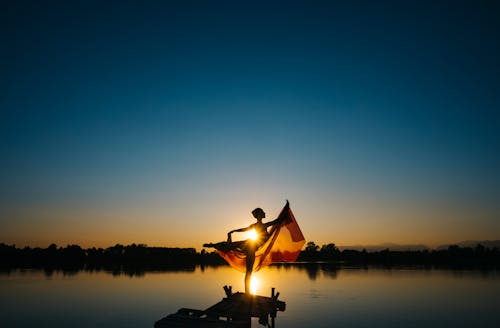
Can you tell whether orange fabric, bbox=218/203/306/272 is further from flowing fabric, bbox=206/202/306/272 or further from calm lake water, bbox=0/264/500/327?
calm lake water, bbox=0/264/500/327

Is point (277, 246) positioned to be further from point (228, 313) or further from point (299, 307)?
point (299, 307)

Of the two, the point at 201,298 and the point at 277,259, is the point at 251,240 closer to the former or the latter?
the point at 277,259

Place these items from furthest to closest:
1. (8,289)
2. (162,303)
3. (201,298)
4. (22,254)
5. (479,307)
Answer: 1. (22,254)
2. (8,289)
3. (201,298)
4. (162,303)
5. (479,307)

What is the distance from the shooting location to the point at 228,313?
443 inches

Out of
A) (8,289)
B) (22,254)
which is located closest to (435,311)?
(8,289)

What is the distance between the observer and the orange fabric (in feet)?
38.5

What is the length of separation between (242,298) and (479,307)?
44144 millimetres

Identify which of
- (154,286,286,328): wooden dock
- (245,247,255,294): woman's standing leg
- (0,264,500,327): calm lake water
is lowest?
(0,264,500,327): calm lake water

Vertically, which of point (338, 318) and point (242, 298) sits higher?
point (242, 298)

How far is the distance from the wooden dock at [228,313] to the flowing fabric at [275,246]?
111 centimetres

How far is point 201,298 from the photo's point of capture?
54.2 meters

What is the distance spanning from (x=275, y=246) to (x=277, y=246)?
0.09m

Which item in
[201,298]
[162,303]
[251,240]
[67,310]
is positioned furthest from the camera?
[201,298]

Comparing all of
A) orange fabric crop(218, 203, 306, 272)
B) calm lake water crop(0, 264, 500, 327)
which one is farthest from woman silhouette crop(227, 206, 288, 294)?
calm lake water crop(0, 264, 500, 327)
